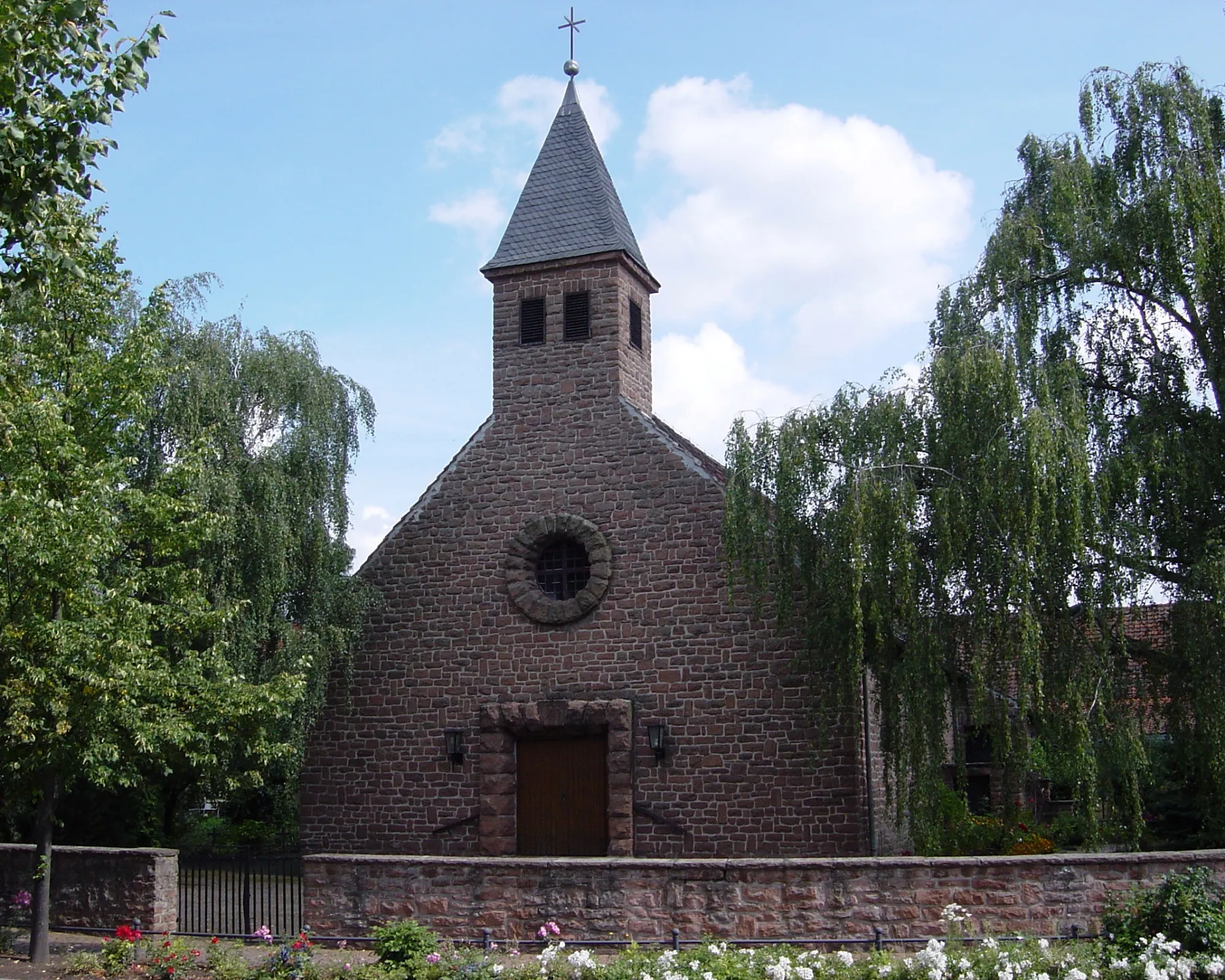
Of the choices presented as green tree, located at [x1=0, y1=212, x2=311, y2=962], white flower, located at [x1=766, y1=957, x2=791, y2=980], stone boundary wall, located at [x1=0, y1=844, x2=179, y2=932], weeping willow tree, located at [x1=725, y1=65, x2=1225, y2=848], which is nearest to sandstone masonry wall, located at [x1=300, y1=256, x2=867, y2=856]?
weeping willow tree, located at [x1=725, y1=65, x2=1225, y2=848]

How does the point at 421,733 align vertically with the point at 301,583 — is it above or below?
below

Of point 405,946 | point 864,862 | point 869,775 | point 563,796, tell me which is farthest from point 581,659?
point 405,946

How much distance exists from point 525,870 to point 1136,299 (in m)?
9.00

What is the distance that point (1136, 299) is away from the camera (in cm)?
1462

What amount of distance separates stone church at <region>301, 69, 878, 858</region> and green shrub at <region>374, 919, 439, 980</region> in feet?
22.1

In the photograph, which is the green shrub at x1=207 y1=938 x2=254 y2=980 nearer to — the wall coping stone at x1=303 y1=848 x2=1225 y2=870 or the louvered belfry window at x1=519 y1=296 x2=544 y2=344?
the wall coping stone at x1=303 y1=848 x2=1225 y2=870

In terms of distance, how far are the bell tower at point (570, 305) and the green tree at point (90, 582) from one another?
5.89 meters

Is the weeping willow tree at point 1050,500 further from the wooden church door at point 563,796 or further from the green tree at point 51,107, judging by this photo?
the green tree at point 51,107

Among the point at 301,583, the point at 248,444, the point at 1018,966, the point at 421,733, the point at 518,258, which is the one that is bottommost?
the point at 1018,966

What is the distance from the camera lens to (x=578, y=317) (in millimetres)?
19422

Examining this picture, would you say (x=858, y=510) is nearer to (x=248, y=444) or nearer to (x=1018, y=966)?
(x=1018, y=966)

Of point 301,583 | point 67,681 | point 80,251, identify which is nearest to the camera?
point 80,251

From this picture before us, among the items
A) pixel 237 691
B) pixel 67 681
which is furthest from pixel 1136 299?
pixel 67 681

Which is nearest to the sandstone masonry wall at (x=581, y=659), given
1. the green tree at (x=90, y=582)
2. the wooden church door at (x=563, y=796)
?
the wooden church door at (x=563, y=796)
